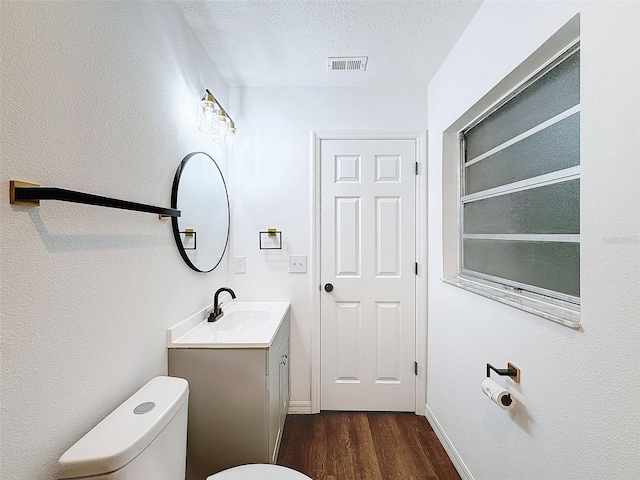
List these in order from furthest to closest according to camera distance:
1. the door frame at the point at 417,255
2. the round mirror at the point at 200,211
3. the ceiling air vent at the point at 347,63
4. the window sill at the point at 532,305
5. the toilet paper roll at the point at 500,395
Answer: the door frame at the point at 417,255, the ceiling air vent at the point at 347,63, the round mirror at the point at 200,211, the toilet paper roll at the point at 500,395, the window sill at the point at 532,305

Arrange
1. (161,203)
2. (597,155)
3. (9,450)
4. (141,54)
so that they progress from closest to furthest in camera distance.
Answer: (9,450), (597,155), (141,54), (161,203)

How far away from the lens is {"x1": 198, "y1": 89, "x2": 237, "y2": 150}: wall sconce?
1676mm

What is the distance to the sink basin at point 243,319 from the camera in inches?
74.1

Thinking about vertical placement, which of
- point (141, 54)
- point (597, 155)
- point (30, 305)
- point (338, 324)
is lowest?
point (338, 324)

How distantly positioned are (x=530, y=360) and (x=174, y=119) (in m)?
1.85

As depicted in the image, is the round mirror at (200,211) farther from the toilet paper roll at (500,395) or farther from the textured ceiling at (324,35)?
the toilet paper roll at (500,395)

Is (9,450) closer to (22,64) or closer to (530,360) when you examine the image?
(22,64)

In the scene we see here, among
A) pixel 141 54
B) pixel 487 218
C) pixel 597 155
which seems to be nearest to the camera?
pixel 597 155

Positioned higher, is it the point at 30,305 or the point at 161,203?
the point at 161,203

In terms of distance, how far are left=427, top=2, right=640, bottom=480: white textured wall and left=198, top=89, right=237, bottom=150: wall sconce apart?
141 centimetres

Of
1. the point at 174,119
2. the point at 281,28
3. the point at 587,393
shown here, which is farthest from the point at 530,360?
the point at 281,28

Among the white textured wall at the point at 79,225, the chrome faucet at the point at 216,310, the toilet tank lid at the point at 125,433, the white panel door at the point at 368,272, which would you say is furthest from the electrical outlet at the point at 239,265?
the toilet tank lid at the point at 125,433

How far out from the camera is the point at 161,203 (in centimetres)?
136

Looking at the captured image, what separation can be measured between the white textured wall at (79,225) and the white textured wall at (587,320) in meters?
1.48
